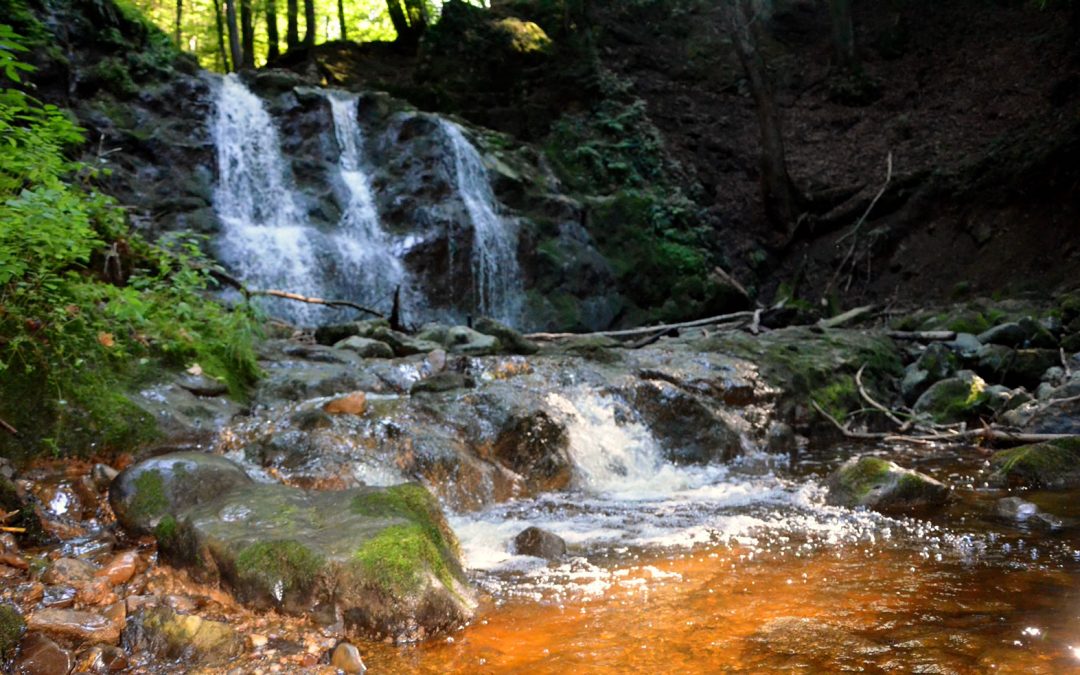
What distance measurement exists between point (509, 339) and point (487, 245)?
5.41 m

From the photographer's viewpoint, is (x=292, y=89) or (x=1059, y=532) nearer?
(x=1059, y=532)

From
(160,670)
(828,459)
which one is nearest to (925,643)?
(160,670)

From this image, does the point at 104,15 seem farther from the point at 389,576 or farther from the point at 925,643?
the point at 925,643

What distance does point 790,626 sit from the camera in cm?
318

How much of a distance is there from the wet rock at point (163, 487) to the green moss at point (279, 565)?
0.82 meters

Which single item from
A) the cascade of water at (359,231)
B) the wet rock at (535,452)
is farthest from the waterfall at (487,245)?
the wet rock at (535,452)

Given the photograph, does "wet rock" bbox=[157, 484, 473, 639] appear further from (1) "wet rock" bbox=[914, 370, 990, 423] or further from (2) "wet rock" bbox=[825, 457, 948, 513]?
(1) "wet rock" bbox=[914, 370, 990, 423]

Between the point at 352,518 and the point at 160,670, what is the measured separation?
1070 millimetres

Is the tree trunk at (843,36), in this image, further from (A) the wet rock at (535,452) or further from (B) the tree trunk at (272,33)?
(A) the wet rock at (535,452)

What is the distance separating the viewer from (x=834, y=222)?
52.4 ft

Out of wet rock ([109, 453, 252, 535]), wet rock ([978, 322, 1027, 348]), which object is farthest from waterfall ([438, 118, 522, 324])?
wet rock ([109, 453, 252, 535])

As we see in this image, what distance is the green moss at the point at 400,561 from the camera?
319 cm

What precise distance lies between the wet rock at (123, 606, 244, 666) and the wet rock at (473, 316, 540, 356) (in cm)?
582

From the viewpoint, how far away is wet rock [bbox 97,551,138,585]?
10.9ft
